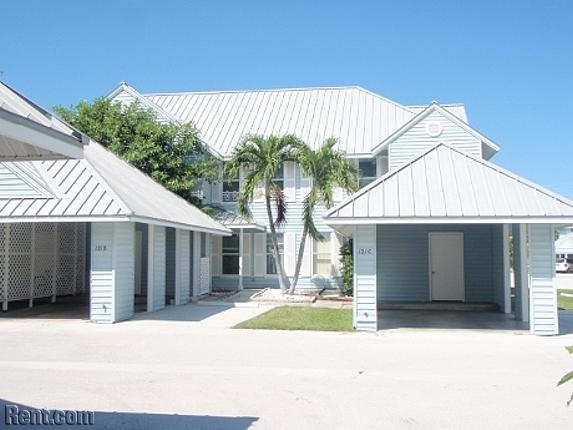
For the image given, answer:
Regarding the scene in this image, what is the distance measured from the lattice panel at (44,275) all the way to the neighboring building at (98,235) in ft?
0.11

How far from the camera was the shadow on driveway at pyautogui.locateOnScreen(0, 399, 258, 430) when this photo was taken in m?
6.42

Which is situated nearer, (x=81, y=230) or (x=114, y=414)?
(x=114, y=414)

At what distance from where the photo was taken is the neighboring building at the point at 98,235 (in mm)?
14953

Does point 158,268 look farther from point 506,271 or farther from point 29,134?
point 29,134

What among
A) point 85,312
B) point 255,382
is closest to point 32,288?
point 85,312

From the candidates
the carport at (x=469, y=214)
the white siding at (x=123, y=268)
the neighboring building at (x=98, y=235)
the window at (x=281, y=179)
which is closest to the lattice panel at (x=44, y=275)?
the neighboring building at (x=98, y=235)

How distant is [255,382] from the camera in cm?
873

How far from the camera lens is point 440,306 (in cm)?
1948

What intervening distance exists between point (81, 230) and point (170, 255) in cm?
487

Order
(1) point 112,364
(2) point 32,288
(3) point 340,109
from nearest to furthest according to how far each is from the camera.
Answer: (1) point 112,364 < (2) point 32,288 < (3) point 340,109

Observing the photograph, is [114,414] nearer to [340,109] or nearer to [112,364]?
[112,364]

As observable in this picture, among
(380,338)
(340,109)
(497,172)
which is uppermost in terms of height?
(340,109)

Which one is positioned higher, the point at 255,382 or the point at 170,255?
the point at 170,255

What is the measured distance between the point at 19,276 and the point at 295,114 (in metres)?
14.4
